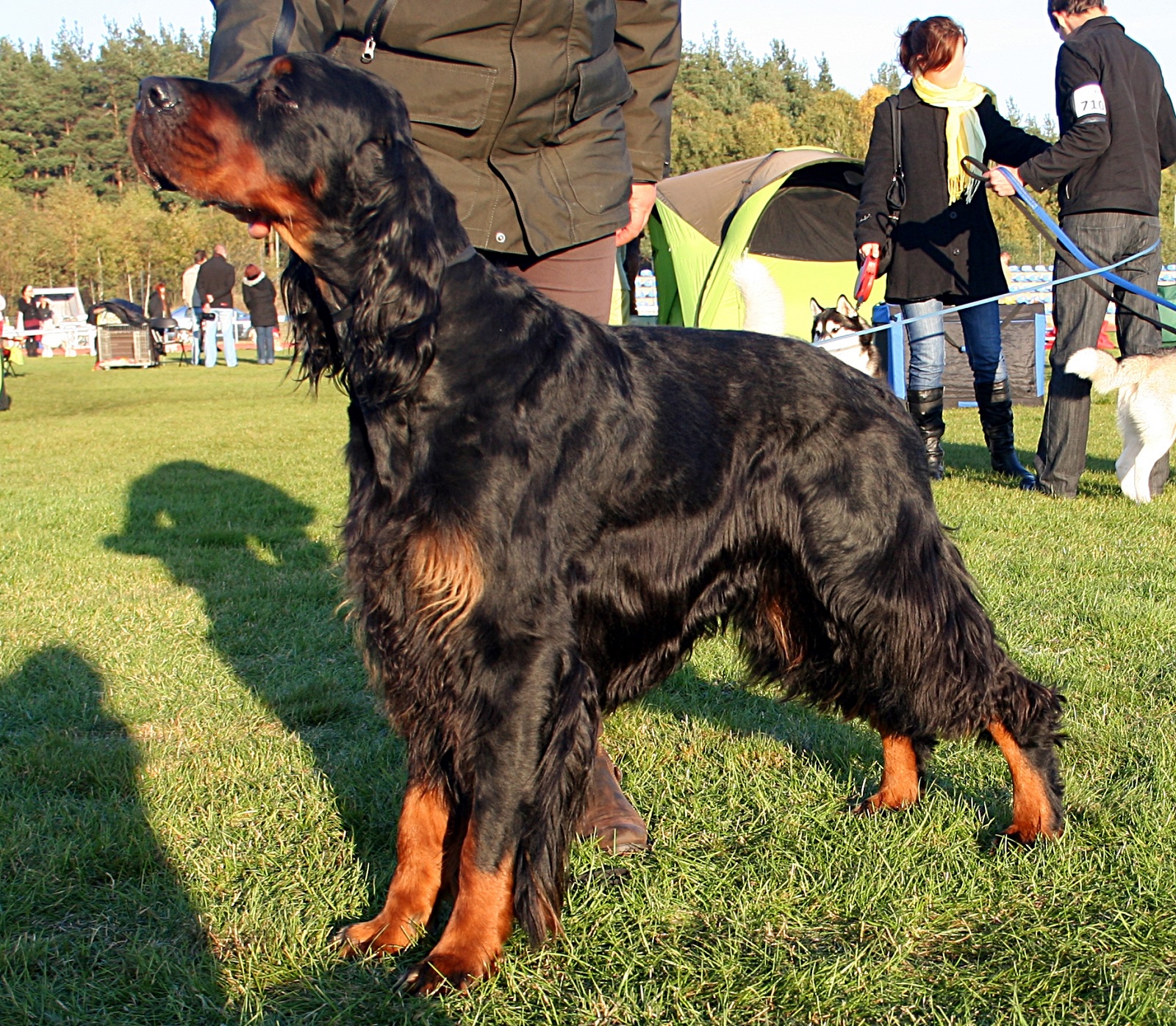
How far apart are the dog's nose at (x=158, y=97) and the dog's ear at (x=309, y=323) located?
37 cm

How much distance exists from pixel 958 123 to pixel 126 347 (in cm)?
2329

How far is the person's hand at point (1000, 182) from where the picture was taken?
617 cm

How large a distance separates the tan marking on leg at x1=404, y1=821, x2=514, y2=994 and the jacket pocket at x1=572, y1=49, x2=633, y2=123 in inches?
76.5

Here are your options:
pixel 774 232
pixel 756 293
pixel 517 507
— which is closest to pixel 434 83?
pixel 517 507

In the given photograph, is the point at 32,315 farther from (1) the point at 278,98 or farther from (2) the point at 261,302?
(1) the point at 278,98

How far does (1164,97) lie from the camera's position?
270 inches

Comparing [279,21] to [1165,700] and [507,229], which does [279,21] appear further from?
[1165,700]

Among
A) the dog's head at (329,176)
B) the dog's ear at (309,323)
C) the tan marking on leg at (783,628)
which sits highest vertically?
the dog's head at (329,176)

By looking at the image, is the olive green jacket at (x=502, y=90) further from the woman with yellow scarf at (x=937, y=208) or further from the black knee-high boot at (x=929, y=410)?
the black knee-high boot at (x=929, y=410)

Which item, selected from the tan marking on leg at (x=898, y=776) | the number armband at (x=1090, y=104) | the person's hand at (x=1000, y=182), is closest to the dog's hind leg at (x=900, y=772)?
the tan marking on leg at (x=898, y=776)

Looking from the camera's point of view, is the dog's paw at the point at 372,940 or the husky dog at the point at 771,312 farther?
the husky dog at the point at 771,312

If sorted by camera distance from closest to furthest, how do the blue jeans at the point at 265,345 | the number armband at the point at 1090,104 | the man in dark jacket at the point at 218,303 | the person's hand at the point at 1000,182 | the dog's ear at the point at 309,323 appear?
the dog's ear at the point at 309,323, the person's hand at the point at 1000,182, the number armband at the point at 1090,104, the blue jeans at the point at 265,345, the man in dark jacket at the point at 218,303

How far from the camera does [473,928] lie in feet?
7.32

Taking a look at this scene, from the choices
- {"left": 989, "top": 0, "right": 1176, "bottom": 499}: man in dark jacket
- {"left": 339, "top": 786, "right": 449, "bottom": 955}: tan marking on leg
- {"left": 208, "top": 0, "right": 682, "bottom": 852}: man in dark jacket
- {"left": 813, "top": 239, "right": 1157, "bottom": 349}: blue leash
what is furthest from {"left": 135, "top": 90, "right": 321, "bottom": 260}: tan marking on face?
{"left": 989, "top": 0, "right": 1176, "bottom": 499}: man in dark jacket
